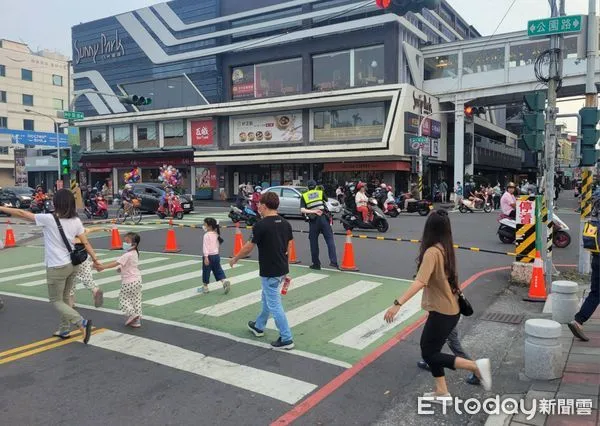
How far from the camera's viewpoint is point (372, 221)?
17172 mm

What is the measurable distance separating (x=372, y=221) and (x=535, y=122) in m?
9.22

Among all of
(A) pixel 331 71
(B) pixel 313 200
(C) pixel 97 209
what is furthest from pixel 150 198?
(A) pixel 331 71

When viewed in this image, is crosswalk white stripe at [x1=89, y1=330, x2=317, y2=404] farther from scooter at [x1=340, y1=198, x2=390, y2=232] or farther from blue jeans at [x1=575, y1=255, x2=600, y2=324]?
scooter at [x1=340, y1=198, x2=390, y2=232]

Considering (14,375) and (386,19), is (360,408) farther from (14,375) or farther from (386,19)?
(386,19)

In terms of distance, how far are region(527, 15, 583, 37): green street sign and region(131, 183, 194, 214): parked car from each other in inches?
770

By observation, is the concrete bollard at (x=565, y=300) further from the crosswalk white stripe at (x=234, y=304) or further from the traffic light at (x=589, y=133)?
the crosswalk white stripe at (x=234, y=304)

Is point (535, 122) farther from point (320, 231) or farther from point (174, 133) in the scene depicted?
point (174, 133)

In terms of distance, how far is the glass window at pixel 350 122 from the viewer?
3397 centimetres

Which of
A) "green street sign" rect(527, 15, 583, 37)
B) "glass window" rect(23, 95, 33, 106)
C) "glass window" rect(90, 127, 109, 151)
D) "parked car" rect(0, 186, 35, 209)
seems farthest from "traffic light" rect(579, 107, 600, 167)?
"glass window" rect(23, 95, 33, 106)

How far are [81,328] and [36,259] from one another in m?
7.79

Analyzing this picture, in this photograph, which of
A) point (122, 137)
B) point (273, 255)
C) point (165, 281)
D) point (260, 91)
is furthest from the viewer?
point (122, 137)

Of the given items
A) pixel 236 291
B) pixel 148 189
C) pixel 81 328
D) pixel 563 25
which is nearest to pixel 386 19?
pixel 148 189

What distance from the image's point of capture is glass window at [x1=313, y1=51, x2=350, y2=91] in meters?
35.3

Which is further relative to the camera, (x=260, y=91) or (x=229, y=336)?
(x=260, y=91)
